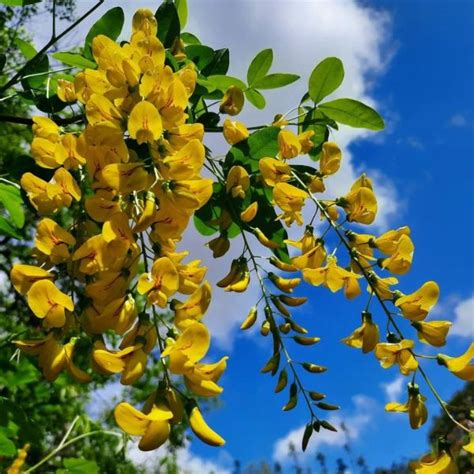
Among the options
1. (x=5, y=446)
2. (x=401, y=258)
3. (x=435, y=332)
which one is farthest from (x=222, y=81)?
(x=5, y=446)

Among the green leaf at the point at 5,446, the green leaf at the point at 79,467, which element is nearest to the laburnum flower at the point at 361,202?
the green leaf at the point at 5,446

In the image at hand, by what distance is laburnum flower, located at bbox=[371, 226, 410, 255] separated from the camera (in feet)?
3.04

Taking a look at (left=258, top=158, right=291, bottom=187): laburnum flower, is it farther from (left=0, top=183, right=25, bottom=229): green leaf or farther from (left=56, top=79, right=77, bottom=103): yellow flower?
(left=0, top=183, right=25, bottom=229): green leaf

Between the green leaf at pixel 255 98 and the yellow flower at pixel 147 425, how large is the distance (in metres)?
0.82

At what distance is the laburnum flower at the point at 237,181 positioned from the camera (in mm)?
974

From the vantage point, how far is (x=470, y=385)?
14.3 metres

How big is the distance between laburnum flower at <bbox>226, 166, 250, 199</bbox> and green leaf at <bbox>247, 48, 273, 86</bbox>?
1.25ft

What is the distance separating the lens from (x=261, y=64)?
1274 millimetres

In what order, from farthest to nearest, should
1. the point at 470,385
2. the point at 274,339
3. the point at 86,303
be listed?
1. the point at 470,385
2. the point at 274,339
3. the point at 86,303

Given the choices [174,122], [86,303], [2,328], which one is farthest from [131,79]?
[2,328]

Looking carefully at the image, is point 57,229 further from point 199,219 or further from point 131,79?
point 199,219

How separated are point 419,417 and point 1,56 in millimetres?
1086

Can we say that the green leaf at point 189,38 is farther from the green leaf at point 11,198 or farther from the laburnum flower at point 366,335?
the laburnum flower at point 366,335

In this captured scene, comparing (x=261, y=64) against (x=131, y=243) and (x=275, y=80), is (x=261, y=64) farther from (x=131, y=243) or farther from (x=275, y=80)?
(x=131, y=243)
